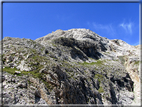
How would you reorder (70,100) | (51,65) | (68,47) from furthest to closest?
(68,47), (51,65), (70,100)

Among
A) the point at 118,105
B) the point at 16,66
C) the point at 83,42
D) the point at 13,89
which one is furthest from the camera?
the point at 83,42

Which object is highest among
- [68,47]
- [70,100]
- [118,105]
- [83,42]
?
[83,42]

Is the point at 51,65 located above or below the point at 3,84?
above

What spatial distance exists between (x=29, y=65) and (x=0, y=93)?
10.9 metres

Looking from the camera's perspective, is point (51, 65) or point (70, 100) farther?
point (51, 65)

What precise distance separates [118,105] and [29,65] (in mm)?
33354

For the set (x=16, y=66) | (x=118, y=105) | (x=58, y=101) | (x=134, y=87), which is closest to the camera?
(x=58, y=101)

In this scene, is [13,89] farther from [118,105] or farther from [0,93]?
[118,105]

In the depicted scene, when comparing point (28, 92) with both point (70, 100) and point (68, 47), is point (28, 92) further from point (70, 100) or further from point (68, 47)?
point (68, 47)

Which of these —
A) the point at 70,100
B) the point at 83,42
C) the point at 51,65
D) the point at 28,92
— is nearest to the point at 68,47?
the point at 83,42

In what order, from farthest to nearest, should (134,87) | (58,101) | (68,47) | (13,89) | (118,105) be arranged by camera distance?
(68,47), (134,87), (118,105), (58,101), (13,89)

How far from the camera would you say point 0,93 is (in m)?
13.7

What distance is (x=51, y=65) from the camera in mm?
25625

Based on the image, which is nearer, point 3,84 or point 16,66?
point 3,84
